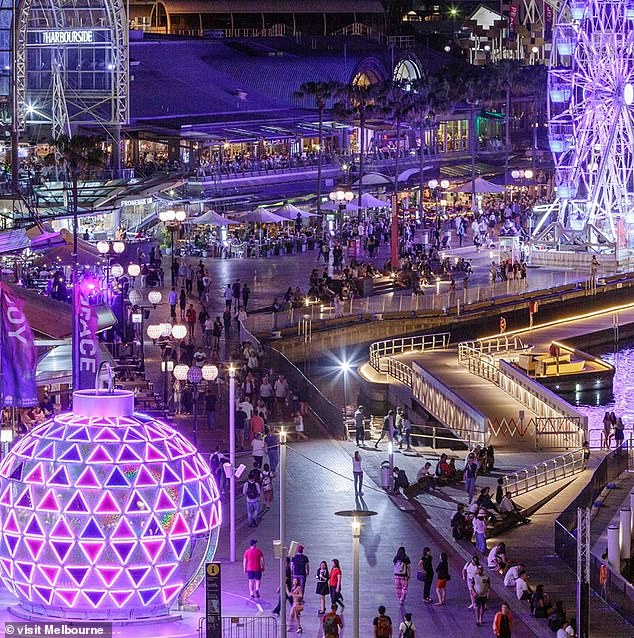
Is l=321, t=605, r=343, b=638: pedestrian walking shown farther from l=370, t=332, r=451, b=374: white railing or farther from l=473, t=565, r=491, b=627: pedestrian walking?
l=370, t=332, r=451, b=374: white railing

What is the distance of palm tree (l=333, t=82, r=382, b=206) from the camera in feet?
334

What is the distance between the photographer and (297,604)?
30.6 meters

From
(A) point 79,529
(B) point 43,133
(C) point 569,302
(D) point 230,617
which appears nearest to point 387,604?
(D) point 230,617

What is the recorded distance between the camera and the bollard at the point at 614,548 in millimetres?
35062

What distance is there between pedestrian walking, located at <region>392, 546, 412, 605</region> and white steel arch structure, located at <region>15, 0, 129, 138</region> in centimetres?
4484

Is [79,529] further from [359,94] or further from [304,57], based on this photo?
[304,57]

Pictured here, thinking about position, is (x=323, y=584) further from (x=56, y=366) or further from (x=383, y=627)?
(x=56, y=366)

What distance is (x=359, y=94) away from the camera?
10362cm

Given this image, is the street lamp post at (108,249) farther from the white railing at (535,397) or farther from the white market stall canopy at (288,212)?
the white market stall canopy at (288,212)

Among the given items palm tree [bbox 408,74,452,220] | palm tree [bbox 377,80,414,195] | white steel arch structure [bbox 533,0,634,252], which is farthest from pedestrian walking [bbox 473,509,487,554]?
palm tree [bbox 377,80,414,195]

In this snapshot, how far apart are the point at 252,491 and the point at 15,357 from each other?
5135 mm

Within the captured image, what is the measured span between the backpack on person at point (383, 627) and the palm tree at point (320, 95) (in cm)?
6165

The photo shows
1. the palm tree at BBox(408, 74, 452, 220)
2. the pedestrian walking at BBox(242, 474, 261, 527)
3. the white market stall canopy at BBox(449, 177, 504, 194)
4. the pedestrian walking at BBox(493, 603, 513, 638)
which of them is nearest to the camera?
the pedestrian walking at BBox(493, 603, 513, 638)

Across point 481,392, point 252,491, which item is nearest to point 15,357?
point 252,491
